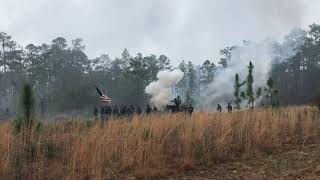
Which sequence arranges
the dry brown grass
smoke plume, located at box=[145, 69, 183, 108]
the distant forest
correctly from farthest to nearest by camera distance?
1. the distant forest
2. smoke plume, located at box=[145, 69, 183, 108]
3. the dry brown grass

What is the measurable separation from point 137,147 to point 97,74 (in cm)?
7210

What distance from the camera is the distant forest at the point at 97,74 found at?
58250mm

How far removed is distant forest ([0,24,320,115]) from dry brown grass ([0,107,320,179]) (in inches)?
1825

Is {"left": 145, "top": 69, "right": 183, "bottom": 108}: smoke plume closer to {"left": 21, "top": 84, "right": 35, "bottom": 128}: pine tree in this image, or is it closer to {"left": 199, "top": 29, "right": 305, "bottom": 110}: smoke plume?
{"left": 199, "top": 29, "right": 305, "bottom": 110}: smoke plume

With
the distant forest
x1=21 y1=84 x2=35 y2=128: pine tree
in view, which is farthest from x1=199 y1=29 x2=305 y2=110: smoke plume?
x1=21 y1=84 x2=35 y2=128: pine tree

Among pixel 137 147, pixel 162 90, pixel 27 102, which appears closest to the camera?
pixel 137 147

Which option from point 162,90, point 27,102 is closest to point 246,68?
point 162,90

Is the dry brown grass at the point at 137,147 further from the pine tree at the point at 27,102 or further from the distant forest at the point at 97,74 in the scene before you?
the distant forest at the point at 97,74

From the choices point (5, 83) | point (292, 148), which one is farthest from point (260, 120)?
point (5, 83)

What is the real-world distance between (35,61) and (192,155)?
60.7 metres

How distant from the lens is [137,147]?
7.91m

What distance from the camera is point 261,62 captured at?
181 ft

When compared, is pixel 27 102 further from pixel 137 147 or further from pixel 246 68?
pixel 246 68

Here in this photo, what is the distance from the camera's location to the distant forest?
58.2m
